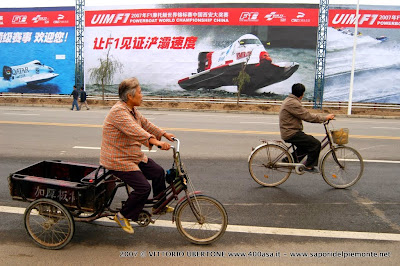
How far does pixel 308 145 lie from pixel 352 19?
2361 cm

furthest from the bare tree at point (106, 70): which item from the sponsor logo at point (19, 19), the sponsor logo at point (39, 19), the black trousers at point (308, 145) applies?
the black trousers at point (308, 145)

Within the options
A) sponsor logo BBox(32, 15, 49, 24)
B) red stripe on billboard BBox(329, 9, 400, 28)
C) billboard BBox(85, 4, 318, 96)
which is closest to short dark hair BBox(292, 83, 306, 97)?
billboard BBox(85, 4, 318, 96)

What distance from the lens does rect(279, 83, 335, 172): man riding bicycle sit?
5961 millimetres

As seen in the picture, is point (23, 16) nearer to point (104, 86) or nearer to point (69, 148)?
point (104, 86)

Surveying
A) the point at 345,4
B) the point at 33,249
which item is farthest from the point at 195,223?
the point at 345,4

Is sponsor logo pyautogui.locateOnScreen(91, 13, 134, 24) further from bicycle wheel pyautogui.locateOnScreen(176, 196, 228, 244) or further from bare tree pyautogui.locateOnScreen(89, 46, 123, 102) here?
bicycle wheel pyautogui.locateOnScreen(176, 196, 228, 244)

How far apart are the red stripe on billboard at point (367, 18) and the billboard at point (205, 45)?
1396mm

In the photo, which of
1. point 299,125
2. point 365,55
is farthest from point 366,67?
point 299,125

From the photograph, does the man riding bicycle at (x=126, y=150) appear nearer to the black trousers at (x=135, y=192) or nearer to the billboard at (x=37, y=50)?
the black trousers at (x=135, y=192)

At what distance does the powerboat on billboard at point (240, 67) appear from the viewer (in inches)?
Answer: 1075

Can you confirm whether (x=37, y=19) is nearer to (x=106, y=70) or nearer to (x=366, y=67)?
(x=106, y=70)

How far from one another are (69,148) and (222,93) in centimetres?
1987

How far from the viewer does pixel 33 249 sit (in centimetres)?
388

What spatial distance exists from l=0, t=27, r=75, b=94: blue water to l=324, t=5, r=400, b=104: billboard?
19.8 m
